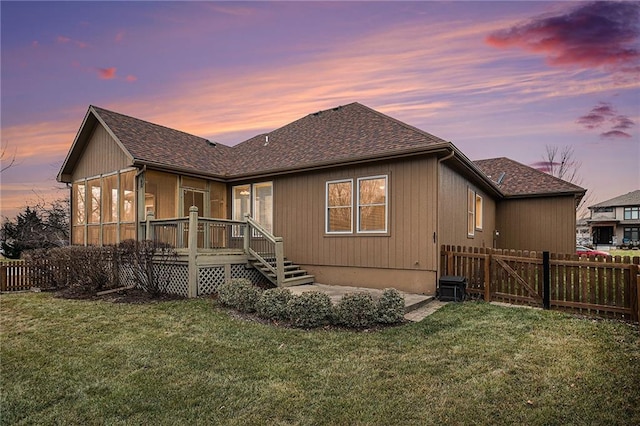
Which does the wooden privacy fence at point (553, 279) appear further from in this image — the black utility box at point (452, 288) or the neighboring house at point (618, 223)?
the neighboring house at point (618, 223)

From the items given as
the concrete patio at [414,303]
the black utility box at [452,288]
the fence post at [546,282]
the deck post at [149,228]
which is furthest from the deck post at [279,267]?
the fence post at [546,282]

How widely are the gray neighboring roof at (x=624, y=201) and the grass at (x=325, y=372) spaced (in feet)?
174

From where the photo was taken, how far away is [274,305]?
671 cm

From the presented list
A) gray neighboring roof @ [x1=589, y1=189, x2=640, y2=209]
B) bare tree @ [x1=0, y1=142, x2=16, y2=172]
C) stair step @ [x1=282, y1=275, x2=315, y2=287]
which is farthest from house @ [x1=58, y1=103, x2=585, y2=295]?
gray neighboring roof @ [x1=589, y1=189, x2=640, y2=209]

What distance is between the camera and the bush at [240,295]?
283 inches

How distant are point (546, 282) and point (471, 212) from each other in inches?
205

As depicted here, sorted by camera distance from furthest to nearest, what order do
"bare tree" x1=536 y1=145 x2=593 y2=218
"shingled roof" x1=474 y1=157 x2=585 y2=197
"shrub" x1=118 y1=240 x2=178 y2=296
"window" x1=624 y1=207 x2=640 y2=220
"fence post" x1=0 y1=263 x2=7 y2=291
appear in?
"window" x1=624 y1=207 x2=640 y2=220 < "bare tree" x1=536 y1=145 x2=593 y2=218 < "shingled roof" x1=474 y1=157 x2=585 y2=197 < "fence post" x1=0 y1=263 x2=7 y2=291 < "shrub" x1=118 y1=240 x2=178 y2=296

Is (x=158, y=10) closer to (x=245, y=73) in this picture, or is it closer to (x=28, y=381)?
(x=245, y=73)

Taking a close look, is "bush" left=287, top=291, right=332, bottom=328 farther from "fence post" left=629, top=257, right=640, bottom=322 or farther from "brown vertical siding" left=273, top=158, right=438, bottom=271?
"fence post" left=629, top=257, right=640, bottom=322

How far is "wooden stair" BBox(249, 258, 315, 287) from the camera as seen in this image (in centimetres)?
978

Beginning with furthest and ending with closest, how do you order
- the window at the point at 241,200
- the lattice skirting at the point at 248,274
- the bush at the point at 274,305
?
the window at the point at 241,200 → the lattice skirting at the point at 248,274 → the bush at the point at 274,305

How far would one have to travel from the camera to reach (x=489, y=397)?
3529 millimetres

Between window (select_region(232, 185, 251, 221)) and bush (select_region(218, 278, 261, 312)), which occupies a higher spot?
window (select_region(232, 185, 251, 221))

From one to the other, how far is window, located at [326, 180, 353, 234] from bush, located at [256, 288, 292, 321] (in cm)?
357
